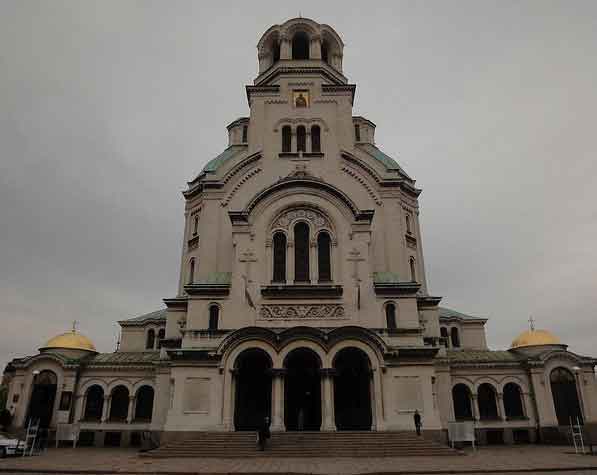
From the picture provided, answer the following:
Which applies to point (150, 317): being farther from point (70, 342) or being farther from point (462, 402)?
point (462, 402)

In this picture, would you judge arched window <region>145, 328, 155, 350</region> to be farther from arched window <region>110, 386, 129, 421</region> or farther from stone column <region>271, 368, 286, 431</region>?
stone column <region>271, 368, 286, 431</region>

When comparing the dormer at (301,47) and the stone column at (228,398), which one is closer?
the stone column at (228,398)

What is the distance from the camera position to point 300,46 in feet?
135

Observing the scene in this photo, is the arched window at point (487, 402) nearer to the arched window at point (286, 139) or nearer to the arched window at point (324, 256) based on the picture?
the arched window at point (324, 256)

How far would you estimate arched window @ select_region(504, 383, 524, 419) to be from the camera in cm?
3157

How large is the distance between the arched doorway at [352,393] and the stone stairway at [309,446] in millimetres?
3425

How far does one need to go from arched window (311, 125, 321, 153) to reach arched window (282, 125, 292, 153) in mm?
1628

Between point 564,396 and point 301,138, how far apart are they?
24.8m

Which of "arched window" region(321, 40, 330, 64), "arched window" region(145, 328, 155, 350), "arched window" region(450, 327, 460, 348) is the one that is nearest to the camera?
"arched window" region(145, 328, 155, 350)

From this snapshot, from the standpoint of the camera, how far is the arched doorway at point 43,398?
101 ft

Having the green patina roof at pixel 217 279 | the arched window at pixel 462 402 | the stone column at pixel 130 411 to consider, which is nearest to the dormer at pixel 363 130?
the green patina roof at pixel 217 279

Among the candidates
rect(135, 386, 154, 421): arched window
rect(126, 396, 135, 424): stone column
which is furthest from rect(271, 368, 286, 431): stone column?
rect(126, 396, 135, 424): stone column

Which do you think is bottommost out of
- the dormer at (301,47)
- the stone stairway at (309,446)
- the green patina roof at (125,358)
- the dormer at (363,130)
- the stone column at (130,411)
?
the stone stairway at (309,446)

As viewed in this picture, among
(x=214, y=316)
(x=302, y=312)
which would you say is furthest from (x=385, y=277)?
(x=214, y=316)
